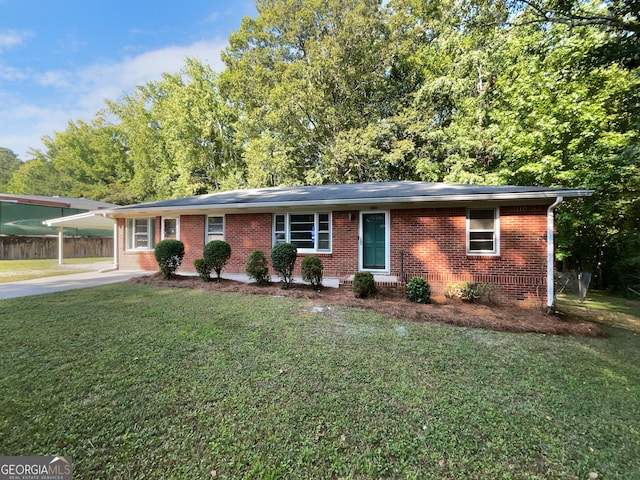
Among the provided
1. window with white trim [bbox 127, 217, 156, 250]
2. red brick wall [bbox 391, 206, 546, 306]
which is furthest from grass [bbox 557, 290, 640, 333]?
window with white trim [bbox 127, 217, 156, 250]

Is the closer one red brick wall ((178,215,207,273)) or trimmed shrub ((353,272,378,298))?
trimmed shrub ((353,272,378,298))

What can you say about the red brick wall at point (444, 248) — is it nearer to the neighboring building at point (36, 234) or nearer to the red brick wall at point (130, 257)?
the red brick wall at point (130, 257)

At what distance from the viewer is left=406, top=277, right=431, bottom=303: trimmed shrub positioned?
276 inches

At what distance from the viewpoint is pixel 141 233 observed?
12430mm

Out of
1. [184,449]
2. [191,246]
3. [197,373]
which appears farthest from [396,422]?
[191,246]

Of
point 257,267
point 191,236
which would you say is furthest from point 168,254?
point 257,267

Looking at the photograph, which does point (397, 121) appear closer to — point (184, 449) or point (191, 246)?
point (191, 246)

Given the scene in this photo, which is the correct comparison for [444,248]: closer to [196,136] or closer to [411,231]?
[411,231]

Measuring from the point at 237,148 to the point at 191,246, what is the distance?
14.2 m

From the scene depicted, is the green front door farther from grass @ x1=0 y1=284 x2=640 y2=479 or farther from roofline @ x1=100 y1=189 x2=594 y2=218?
grass @ x1=0 y1=284 x2=640 y2=479

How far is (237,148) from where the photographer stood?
23047mm

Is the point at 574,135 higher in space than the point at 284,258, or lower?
higher

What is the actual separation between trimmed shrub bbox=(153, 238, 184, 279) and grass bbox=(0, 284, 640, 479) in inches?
166

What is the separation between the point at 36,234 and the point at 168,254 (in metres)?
20.7
